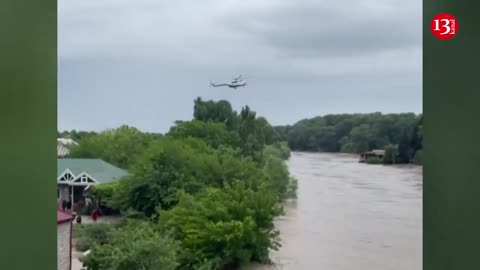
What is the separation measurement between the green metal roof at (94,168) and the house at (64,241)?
0.18 meters

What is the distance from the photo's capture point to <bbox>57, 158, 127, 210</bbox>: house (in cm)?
208

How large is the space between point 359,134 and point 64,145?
1.22 metres

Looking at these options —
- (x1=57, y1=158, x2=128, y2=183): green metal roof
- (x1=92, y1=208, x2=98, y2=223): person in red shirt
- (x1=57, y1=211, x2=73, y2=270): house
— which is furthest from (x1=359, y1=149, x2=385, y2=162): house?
(x1=57, y1=211, x2=73, y2=270): house

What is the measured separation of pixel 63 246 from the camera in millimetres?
2031

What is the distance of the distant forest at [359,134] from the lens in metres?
2.10

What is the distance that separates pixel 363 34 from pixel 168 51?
82cm

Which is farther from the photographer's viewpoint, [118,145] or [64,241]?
[118,145]

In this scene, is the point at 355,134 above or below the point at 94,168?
above

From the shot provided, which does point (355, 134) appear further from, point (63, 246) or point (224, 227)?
point (63, 246)

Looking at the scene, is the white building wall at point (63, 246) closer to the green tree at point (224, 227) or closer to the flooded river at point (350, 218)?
the green tree at point (224, 227)

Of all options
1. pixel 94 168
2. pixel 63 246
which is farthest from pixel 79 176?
pixel 63 246
